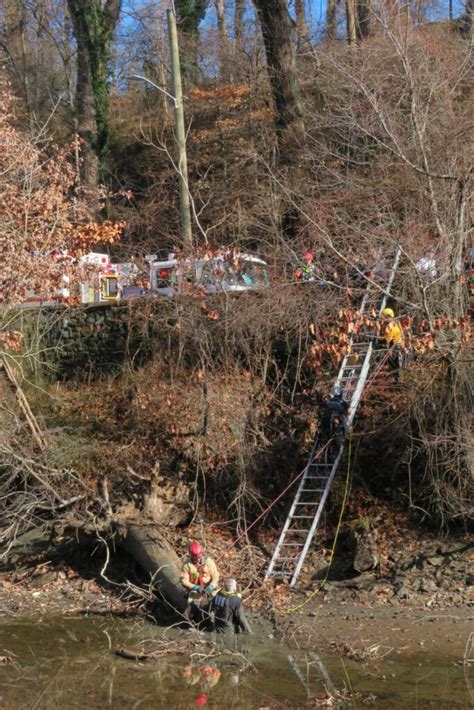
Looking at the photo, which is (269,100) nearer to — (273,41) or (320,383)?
(273,41)

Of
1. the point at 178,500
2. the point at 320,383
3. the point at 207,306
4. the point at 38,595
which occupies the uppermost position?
the point at 207,306

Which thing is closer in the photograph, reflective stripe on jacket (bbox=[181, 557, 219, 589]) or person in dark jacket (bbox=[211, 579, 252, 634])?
person in dark jacket (bbox=[211, 579, 252, 634])


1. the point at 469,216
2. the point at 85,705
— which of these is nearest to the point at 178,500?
the point at 85,705

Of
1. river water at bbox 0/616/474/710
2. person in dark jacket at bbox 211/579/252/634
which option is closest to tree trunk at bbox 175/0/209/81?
person in dark jacket at bbox 211/579/252/634

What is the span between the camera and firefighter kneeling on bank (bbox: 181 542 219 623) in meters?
12.7

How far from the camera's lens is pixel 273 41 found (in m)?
25.2

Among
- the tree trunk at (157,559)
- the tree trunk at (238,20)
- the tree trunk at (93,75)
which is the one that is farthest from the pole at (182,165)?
the tree trunk at (238,20)

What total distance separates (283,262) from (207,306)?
239 centimetres

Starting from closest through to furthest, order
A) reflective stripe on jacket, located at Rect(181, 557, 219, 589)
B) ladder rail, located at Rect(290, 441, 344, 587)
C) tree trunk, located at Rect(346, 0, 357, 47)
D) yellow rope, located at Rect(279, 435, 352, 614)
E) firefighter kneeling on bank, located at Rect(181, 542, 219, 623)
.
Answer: firefighter kneeling on bank, located at Rect(181, 542, 219, 623) < reflective stripe on jacket, located at Rect(181, 557, 219, 589) < yellow rope, located at Rect(279, 435, 352, 614) < ladder rail, located at Rect(290, 441, 344, 587) < tree trunk, located at Rect(346, 0, 357, 47)

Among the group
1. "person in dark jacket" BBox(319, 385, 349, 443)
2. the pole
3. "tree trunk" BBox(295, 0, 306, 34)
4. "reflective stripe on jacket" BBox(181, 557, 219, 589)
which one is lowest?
"reflective stripe on jacket" BBox(181, 557, 219, 589)

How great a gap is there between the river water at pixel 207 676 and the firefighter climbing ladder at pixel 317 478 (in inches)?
93.1

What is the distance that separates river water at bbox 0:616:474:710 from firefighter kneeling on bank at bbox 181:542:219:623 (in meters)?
0.35

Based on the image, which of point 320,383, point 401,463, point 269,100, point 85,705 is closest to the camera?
point 85,705

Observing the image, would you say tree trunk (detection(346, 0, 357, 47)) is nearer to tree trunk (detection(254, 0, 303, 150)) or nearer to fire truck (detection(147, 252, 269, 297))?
tree trunk (detection(254, 0, 303, 150))
